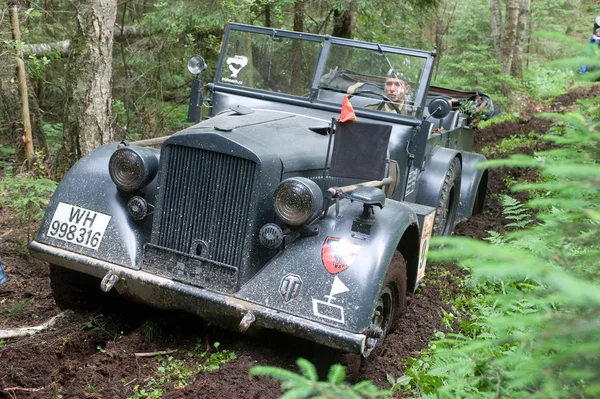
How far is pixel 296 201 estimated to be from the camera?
3.77 metres

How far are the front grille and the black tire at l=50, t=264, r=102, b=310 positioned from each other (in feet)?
2.70

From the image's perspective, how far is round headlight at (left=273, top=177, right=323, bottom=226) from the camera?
375cm

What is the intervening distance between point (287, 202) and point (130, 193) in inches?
48.3

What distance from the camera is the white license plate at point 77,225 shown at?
4.16 m

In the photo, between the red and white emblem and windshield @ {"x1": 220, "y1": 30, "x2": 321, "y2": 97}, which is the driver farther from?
the red and white emblem

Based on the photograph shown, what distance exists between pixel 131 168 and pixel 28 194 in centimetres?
179

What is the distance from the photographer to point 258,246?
3.94m

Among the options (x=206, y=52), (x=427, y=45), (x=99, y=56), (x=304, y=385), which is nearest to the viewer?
(x=304, y=385)

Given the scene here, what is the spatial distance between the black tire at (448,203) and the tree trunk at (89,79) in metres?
3.45

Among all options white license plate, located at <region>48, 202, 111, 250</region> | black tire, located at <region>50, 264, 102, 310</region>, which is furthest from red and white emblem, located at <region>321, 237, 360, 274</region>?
black tire, located at <region>50, 264, 102, 310</region>

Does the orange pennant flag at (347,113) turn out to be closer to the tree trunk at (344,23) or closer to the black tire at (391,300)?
the black tire at (391,300)

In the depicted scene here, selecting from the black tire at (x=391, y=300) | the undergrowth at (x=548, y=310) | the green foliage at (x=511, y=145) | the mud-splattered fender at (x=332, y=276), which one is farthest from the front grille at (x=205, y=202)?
the green foliage at (x=511, y=145)

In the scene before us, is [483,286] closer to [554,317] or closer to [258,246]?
[258,246]

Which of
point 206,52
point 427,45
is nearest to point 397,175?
point 206,52
